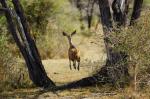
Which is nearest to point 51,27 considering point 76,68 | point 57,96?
point 76,68

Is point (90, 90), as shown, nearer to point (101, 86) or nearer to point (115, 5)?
point (101, 86)

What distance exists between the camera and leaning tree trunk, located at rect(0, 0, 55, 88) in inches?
651

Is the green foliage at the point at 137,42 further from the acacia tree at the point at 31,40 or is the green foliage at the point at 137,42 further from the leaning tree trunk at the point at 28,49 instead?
the leaning tree trunk at the point at 28,49

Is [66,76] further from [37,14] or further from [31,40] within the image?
[37,14]

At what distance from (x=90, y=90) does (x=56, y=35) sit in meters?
12.3

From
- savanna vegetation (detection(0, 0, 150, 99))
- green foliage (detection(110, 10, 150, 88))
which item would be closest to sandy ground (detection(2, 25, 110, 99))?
savanna vegetation (detection(0, 0, 150, 99))

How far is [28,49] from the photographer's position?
1670 cm

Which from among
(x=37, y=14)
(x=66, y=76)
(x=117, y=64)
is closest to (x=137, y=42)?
(x=117, y=64)

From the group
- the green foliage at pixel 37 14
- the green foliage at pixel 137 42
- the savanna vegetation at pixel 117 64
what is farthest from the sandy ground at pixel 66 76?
the green foliage at pixel 37 14

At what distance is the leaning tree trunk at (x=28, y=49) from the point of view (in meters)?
16.5

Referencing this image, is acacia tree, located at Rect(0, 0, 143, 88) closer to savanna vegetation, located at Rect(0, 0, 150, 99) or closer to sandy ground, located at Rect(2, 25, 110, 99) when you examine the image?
savanna vegetation, located at Rect(0, 0, 150, 99)

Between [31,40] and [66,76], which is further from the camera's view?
[66,76]

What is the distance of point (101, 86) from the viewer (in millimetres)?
15773

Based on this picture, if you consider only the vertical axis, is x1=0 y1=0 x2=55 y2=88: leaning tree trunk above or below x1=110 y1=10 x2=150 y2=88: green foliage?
below
